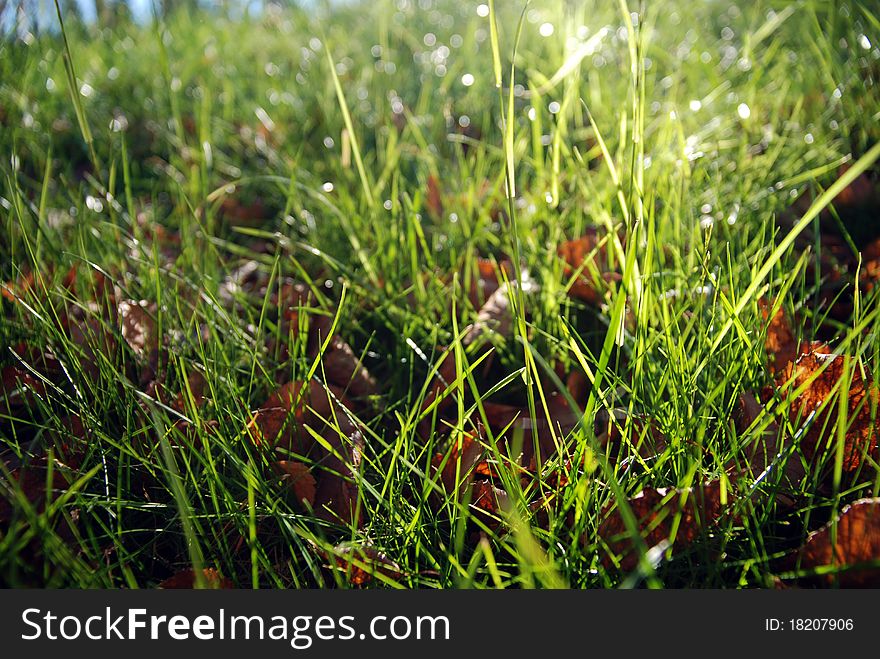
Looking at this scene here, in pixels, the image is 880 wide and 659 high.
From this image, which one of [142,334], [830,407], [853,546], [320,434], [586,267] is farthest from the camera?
[586,267]

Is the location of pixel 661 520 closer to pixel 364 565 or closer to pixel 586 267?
pixel 364 565

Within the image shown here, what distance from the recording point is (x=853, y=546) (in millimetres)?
637

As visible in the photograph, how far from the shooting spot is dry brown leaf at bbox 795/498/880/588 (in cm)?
63

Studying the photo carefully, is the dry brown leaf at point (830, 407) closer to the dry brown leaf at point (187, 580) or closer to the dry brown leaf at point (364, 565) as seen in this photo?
the dry brown leaf at point (364, 565)

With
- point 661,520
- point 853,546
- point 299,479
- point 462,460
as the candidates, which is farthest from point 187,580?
point 853,546

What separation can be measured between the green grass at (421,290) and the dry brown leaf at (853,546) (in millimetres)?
38

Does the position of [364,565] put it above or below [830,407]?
below

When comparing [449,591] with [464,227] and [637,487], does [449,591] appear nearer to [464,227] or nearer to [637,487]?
[637,487]

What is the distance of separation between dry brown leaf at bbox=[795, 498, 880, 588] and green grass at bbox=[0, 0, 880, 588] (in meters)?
0.04

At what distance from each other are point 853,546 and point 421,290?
2.13ft

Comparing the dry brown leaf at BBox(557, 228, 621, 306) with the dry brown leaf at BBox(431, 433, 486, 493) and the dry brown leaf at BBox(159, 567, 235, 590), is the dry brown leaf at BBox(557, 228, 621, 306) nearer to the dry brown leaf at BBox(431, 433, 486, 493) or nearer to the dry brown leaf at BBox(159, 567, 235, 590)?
the dry brown leaf at BBox(431, 433, 486, 493)

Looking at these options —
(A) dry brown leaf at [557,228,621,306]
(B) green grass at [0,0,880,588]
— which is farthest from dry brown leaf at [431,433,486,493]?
(A) dry brown leaf at [557,228,621,306]

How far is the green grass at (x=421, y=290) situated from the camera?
713 millimetres

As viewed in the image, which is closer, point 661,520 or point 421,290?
point 661,520
